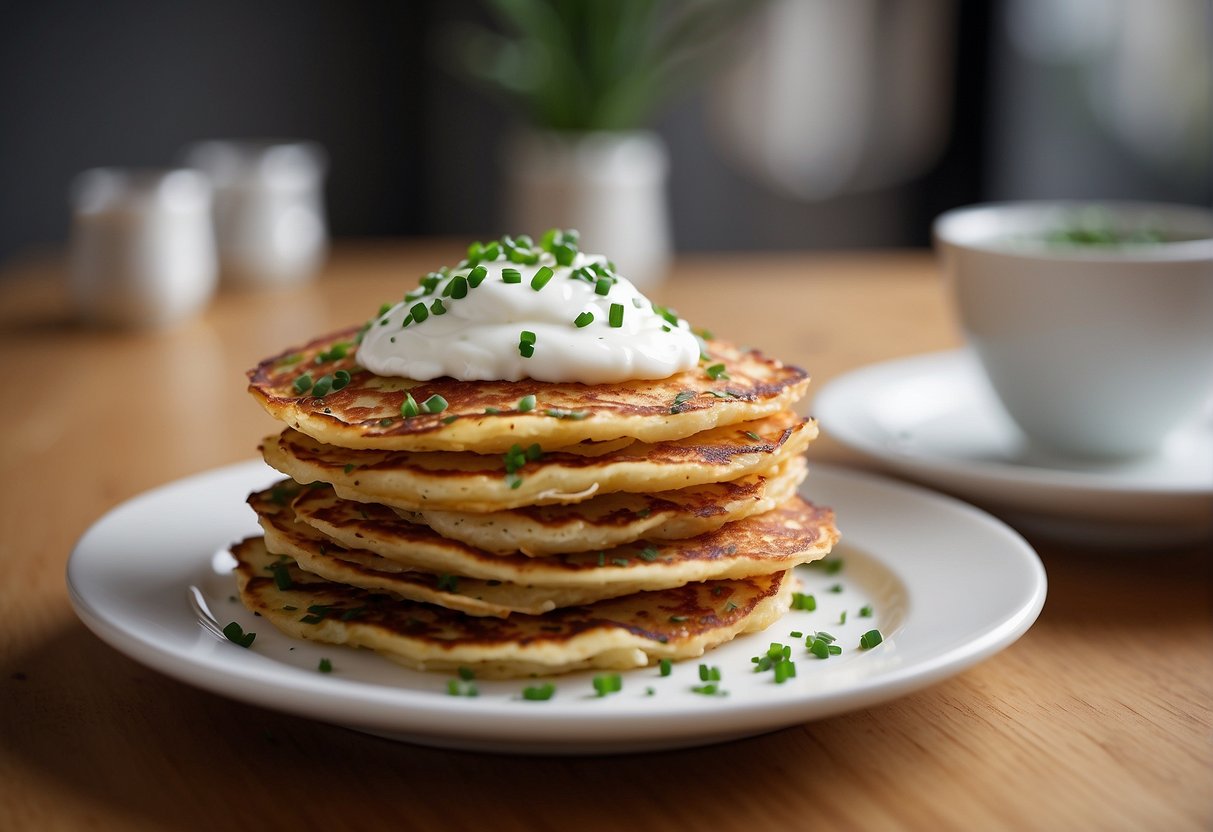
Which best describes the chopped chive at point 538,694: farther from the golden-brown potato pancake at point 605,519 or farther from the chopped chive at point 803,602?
the chopped chive at point 803,602

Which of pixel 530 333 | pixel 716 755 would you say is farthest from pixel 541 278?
pixel 716 755

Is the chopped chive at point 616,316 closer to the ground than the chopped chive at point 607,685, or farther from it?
farther from it

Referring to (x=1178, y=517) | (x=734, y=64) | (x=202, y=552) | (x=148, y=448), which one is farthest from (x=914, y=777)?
(x=734, y=64)

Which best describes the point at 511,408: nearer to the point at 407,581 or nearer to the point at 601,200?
the point at 407,581

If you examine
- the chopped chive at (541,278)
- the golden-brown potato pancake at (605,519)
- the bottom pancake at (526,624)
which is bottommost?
the bottom pancake at (526,624)

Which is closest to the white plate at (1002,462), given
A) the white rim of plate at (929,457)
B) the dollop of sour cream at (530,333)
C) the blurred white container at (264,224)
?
the white rim of plate at (929,457)

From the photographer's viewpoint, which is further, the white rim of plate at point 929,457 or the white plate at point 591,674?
the white rim of plate at point 929,457

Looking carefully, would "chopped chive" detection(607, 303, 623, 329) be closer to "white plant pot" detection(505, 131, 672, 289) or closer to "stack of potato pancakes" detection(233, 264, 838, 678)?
"stack of potato pancakes" detection(233, 264, 838, 678)
